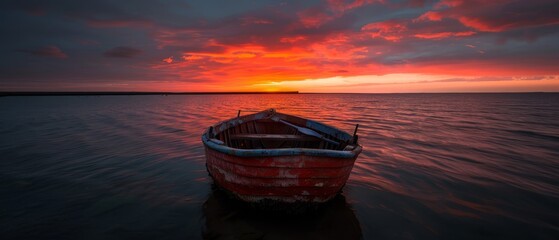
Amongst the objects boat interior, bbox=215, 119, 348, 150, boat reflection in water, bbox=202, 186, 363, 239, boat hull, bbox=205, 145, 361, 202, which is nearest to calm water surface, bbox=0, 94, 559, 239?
boat reflection in water, bbox=202, 186, 363, 239

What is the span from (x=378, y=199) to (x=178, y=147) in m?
9.44

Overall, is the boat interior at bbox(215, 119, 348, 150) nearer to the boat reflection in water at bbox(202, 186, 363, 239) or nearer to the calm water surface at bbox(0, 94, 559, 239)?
the calm water surface at bbox(0, 94, 559, 239)

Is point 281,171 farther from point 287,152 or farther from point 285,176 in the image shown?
point 287,152

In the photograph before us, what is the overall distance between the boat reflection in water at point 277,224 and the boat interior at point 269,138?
1984 mm

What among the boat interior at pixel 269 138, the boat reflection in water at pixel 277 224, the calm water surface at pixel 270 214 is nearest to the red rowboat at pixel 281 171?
the boat reflection in water at pixel 277 224

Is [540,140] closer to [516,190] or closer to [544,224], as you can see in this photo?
[516,190]

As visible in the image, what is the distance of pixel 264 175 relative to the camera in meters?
4.45

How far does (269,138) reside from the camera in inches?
298

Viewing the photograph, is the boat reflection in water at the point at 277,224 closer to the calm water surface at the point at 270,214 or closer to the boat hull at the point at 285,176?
the calm water surface at the point at 270,214

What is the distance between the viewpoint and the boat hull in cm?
434

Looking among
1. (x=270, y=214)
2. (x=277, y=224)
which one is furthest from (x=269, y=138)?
(x=277, y=224)

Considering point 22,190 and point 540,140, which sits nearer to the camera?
point 22,190

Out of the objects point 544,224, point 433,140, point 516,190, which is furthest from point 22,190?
point 433,140

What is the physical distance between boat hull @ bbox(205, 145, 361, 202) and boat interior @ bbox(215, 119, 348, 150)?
198 centimetres
